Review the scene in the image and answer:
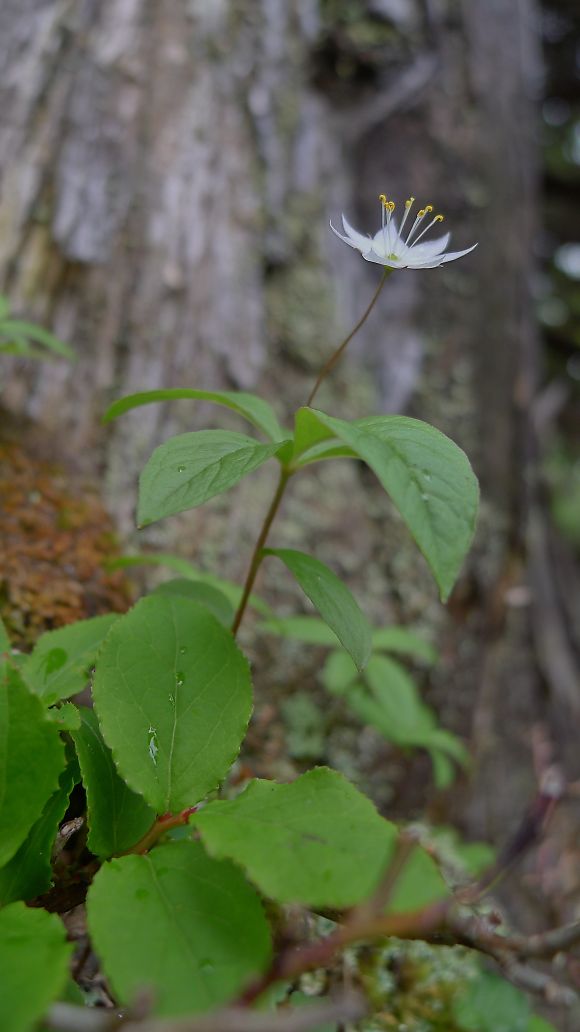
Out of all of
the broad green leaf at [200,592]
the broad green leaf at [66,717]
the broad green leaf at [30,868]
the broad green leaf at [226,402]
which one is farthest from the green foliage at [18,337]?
the broad green leaf at [30,868]

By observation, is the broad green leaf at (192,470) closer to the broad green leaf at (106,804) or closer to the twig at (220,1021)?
the broad green leaf at (106,804)

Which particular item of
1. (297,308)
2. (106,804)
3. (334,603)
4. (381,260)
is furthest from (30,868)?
(297,308)

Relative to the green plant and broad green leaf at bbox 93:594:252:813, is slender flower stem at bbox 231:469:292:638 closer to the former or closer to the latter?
the green plant

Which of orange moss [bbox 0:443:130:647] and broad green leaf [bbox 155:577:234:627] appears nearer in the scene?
broad green leaf [bbox 155:577:234:627]

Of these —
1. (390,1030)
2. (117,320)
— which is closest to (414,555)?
(117,320)

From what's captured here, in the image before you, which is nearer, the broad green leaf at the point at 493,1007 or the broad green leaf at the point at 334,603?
the broad green leaf at the point at 334,603

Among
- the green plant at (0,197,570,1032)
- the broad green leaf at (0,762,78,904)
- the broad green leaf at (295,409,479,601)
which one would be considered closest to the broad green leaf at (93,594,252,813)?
the green plant at (0,197,570,1032)
